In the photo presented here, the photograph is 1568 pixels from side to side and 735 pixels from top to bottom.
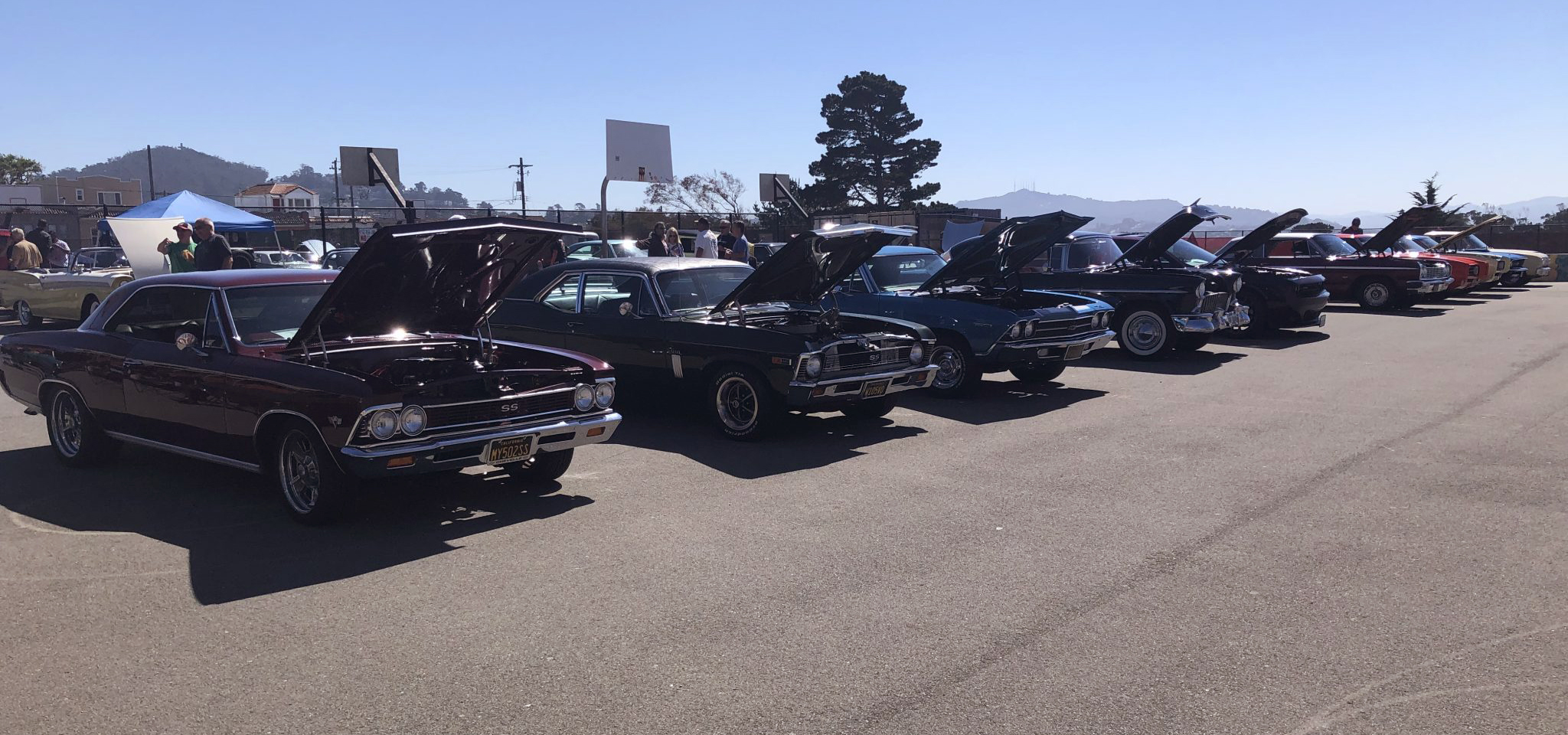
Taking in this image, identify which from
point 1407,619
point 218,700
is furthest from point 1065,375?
point 218,700

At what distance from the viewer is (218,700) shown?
4016mm

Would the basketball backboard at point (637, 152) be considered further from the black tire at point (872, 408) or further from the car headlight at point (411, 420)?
the car headlight at point (411, 420)

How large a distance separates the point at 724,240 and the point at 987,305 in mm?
8070

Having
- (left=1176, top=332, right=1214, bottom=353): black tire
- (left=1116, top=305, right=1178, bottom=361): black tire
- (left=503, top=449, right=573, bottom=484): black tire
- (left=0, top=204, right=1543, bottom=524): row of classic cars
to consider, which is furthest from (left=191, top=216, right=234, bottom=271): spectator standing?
(left=1176, top=332, right=1214, bottom=353): black tire

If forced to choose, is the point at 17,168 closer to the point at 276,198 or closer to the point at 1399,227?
the point at 276,198

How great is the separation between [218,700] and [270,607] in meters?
1.07

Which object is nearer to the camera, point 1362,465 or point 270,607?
point 270,607

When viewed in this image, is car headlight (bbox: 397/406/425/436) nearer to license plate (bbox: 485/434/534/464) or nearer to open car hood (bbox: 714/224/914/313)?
license plate (bbox: 485/434/534/464)

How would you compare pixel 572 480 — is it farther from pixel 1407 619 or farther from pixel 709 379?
pixel 1407 619

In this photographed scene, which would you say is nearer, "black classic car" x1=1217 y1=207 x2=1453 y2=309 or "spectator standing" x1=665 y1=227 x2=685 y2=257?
"spectator standing" x1=665 y1=227 x2=685 y2=257

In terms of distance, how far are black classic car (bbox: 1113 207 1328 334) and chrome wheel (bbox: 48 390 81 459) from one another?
13109 mm

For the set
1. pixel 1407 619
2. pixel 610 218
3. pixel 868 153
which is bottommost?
pixel 1407 619

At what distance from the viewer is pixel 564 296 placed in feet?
34.1

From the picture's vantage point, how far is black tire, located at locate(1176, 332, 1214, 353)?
14.4 meters
